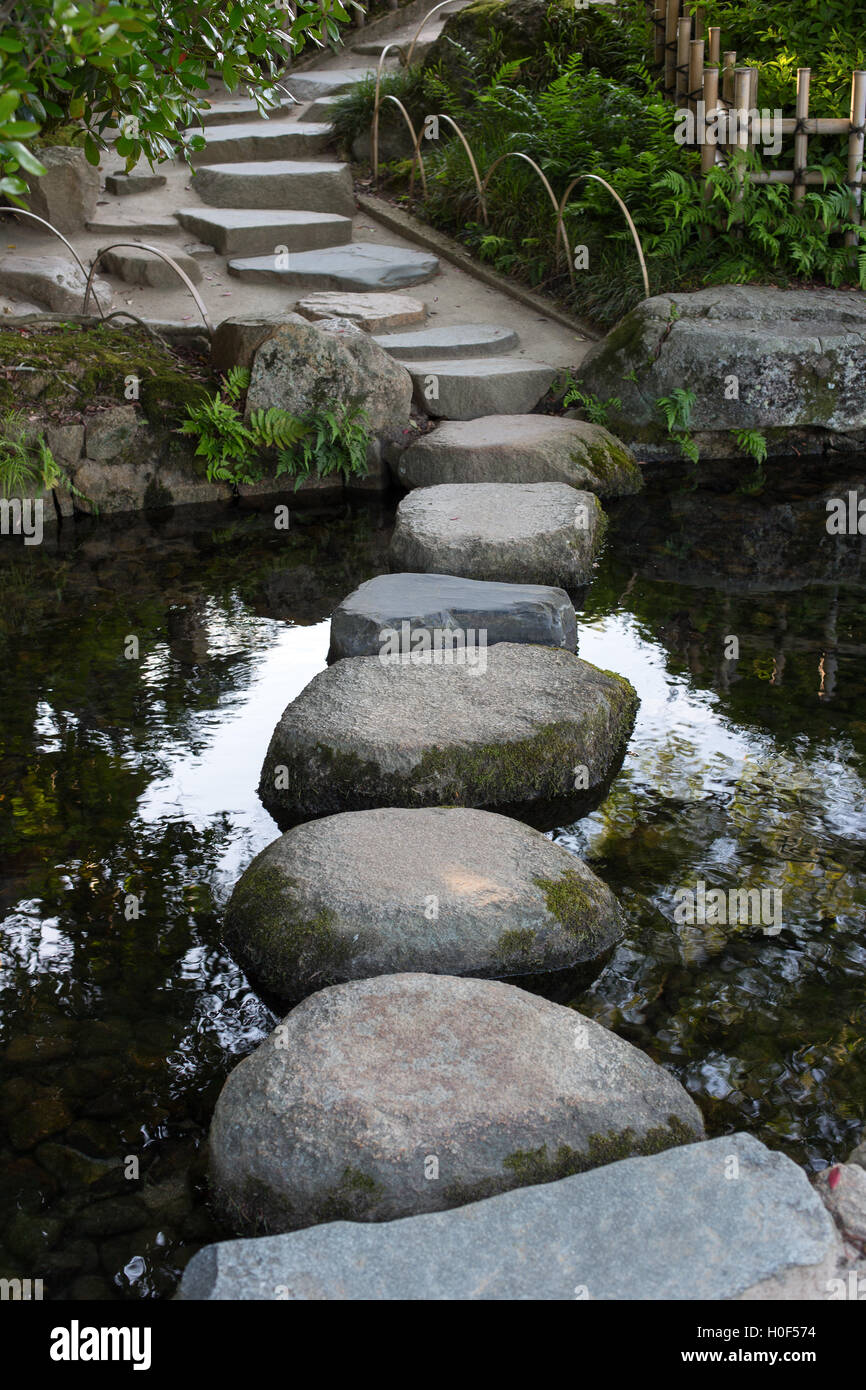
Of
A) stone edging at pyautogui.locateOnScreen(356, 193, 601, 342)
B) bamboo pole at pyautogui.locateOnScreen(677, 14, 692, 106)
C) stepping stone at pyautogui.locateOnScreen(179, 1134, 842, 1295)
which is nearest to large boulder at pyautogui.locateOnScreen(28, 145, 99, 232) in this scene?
stone edging at pyautogui.locateOnScreen(356, 193, 601, 342)

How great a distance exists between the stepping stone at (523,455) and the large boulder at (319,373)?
1.66ft

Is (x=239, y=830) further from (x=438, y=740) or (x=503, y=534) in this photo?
(x=503, y=534)

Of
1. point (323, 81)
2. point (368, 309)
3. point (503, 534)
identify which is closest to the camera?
point (503, 534)

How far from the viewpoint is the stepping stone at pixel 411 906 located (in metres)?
3.90

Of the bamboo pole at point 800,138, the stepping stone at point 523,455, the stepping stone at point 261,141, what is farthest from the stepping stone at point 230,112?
the stepping stone at point 523,455

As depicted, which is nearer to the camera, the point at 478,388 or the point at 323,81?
the point at 478,388

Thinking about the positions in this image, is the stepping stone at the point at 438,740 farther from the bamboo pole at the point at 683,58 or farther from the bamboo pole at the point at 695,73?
the bamboo pole at the point at 683,58

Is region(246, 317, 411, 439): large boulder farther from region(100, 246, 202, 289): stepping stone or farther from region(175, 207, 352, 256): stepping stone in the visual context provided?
region(175, 207, 352, 256): stepping stone

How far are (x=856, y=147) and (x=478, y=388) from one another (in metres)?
3.79

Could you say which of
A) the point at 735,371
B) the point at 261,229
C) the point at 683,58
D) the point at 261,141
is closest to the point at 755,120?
the point at 683,58

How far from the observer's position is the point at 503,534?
7215 millimetres

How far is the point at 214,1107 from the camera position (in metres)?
3.49
